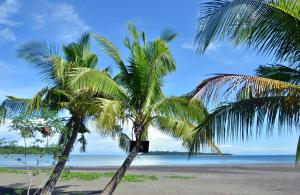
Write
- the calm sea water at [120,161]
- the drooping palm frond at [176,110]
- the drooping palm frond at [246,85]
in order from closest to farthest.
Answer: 1. the drooping palm frond at [246,85]
2. the calm sea water at [120,161]
3. the drooping palm frond at [176,110]

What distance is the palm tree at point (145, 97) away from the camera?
512 inches

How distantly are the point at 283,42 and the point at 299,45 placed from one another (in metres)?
0.29

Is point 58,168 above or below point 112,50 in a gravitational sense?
below

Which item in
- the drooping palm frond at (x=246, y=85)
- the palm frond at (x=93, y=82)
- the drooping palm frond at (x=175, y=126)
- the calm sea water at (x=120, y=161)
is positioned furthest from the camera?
the drooping palm frond at (x=175, y=126)

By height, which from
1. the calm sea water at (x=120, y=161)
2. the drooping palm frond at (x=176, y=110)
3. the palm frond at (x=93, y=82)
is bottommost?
the calm sea water at (x=120, y=161)

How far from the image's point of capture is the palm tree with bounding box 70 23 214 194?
512 inches

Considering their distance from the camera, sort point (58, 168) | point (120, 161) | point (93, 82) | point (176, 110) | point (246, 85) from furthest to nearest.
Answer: point (120, 161)
point (58, 168)
point (176, 110)
point (93, 82)
point (246, 85)

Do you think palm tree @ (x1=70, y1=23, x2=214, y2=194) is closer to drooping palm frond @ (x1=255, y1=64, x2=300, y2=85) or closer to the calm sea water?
the calm sea water

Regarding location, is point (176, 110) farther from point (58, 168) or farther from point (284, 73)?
point (284, 73)

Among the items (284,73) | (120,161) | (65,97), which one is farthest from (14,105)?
(120,161)

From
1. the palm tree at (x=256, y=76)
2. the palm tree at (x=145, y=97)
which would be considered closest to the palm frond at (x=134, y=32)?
the palm tree at (x=145, y=97)

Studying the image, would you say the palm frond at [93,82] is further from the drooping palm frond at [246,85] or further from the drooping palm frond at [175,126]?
the drooping palm frond at [246,85]

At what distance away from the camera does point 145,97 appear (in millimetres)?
13422

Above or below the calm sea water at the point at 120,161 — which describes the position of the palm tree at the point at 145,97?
above
